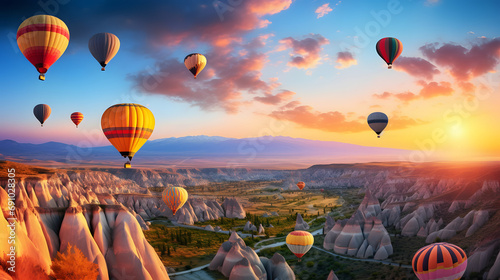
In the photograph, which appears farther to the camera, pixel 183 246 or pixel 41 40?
pixel 183 246

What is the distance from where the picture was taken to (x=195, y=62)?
53594 mm

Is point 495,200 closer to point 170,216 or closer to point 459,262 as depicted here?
point 459,262

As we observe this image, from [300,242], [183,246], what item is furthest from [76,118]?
[300,242]

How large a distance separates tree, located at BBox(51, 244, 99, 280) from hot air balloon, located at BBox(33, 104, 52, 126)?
51243 mm

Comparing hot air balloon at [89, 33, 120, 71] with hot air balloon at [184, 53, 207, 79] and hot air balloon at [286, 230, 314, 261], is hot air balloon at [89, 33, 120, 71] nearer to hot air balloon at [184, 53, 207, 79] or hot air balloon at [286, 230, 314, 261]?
hot air balloon at [184, 53, 207, 79]

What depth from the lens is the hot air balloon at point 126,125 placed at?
34.2 meters

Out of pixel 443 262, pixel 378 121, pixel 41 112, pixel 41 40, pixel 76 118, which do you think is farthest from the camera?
pixel 76 118

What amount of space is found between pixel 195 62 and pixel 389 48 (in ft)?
95.1

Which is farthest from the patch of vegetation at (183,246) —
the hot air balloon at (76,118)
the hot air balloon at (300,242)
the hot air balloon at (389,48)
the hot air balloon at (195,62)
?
the hot air balloon at (389,48)

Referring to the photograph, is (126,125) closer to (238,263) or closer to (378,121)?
(238,263)

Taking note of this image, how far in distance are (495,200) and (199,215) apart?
67.4 metres

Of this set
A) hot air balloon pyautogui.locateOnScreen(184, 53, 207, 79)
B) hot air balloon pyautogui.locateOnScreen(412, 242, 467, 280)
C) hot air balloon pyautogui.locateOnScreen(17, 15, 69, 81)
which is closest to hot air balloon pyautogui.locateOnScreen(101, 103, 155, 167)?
hot air balloon pyautogui.locateOnScreen(17, 15, 69, 81)

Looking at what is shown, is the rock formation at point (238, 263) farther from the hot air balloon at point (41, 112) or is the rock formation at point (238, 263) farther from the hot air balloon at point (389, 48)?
the hot air balloon at point (41, 112)

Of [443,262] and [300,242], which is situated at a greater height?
[443,262]
